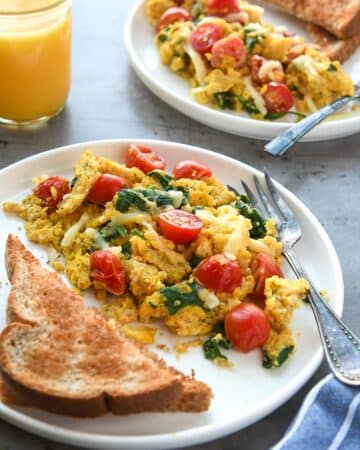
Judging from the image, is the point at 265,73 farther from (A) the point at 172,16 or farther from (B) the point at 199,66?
(A) the point at 172,16

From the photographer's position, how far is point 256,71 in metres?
3.91

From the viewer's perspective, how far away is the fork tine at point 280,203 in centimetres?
308

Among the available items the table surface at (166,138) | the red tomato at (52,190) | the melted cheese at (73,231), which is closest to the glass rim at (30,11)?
the table surface at (166,138)

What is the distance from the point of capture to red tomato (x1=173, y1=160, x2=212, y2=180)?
3.15m

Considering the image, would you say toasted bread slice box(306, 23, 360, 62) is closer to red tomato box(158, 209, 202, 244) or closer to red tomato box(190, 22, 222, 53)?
red tomato box(190, 22, 222, 53)

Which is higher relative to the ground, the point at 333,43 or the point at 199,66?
the point at 333,43

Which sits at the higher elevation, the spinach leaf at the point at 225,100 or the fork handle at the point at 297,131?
the fork handle at the point at 297,131

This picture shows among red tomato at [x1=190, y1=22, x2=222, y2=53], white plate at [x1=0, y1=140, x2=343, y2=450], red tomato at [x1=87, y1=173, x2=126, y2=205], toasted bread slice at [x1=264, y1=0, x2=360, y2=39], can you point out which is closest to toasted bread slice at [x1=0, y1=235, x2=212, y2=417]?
white plate at [x1=0, y1=140, x2=343, y2=450]

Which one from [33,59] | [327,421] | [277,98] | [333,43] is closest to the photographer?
[327,421]

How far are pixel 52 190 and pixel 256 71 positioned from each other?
1428 mm

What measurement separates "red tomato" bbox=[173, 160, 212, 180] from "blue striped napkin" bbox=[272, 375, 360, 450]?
108 cm

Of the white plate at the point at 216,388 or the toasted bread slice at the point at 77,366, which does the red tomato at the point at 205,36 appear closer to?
the white plate at the point at 216,388

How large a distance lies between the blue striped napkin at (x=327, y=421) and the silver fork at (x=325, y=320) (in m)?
0.05

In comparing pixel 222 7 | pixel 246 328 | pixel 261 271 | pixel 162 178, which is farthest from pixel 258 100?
pixel 246 328
